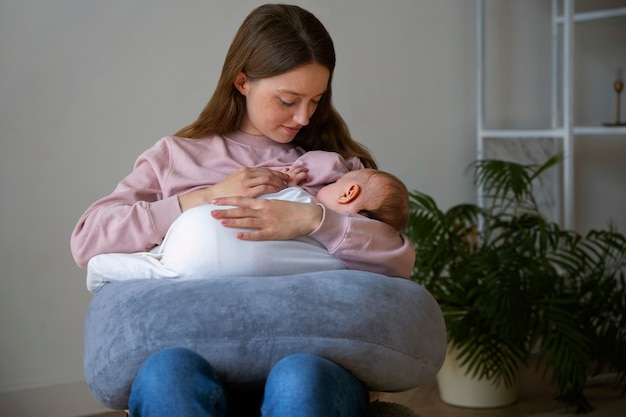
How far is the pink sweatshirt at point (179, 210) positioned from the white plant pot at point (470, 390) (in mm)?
1470

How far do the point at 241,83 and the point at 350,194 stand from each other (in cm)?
35

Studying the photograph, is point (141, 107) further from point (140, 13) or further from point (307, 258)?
point (307, 258)

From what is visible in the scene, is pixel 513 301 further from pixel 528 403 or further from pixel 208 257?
pixel 208 257

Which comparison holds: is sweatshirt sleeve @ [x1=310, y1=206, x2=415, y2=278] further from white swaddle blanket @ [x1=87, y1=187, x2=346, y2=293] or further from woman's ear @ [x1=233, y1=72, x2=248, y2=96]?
woman's ear @ [x1=233, y1=72, x2=248, y2=96]

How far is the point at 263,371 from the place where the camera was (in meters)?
1.20

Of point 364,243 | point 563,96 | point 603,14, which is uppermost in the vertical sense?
point 603,14

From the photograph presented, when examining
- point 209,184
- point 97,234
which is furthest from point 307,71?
point 97,234

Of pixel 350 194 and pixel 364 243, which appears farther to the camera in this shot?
pixel 350 194

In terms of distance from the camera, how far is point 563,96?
3426mm

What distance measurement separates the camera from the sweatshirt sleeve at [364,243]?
54.9 inches

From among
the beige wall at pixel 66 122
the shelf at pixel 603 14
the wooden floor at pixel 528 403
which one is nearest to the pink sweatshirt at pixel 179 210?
the beige wall at pixel 66 122

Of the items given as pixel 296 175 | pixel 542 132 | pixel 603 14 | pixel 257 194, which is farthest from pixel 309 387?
pixel 603 14

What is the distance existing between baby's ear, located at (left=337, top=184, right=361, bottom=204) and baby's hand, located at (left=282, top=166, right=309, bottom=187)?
0.11 meters

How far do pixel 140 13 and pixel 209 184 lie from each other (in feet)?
4.29
